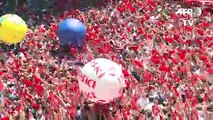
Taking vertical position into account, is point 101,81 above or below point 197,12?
below

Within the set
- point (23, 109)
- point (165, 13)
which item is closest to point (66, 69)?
point (23, 109)

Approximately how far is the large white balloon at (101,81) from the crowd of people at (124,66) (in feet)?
1.25

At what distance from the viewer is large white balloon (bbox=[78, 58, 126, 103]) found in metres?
7.66

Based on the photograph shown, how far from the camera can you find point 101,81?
764cm

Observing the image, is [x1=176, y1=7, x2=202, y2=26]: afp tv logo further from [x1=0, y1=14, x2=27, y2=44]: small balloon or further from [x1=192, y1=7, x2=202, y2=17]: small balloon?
[x1=0, y1=14, x2=27, y2=44]: small balloon

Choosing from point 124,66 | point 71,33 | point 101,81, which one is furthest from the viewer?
point 71,33

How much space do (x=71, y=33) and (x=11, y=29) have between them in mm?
1334

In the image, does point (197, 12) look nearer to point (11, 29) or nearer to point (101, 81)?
point (11, 29)

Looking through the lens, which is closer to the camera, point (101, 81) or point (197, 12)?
point (101, 81)

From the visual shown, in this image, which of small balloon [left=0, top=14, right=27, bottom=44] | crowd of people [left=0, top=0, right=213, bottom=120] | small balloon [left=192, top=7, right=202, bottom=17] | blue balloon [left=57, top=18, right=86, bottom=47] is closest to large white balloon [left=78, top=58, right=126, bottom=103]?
crowd of people [left=0, top=0, right=213, bottom=120]

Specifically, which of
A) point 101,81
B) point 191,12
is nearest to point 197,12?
point 191,12

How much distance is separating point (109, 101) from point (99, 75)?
54cm

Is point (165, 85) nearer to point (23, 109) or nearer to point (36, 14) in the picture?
point (23, 109)

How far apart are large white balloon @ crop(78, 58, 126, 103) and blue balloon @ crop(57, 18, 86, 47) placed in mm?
3416
